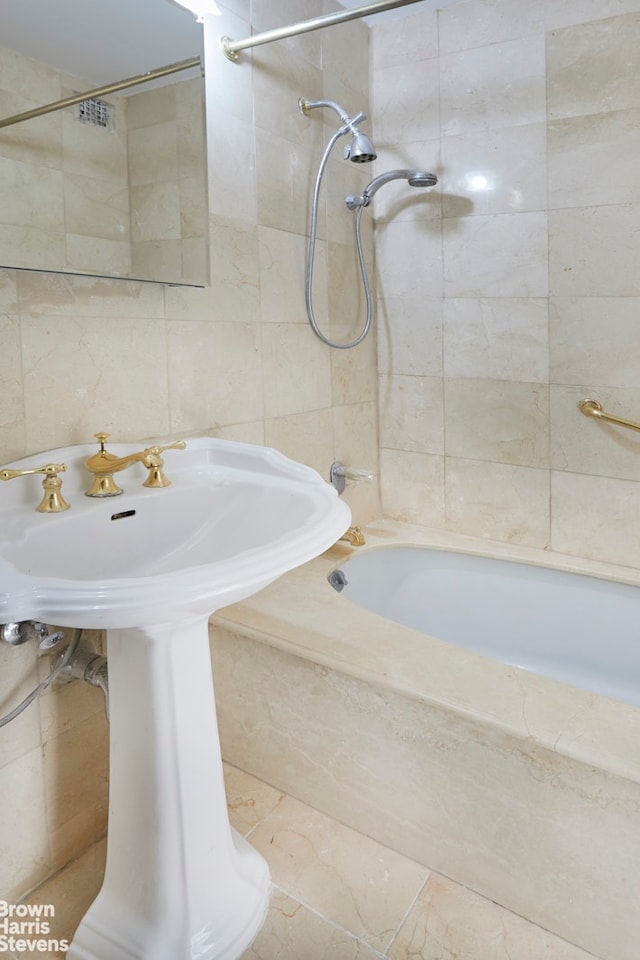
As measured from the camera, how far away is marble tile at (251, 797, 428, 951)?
1.29 meters

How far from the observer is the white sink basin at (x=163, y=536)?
823mm

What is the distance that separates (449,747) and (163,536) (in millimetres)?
697

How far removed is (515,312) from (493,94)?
2.17 feet

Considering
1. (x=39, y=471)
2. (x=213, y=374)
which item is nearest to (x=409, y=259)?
(x=213, y=374)

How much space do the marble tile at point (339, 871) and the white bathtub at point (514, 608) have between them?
0.65 metres

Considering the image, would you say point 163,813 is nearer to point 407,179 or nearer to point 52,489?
point 52,489

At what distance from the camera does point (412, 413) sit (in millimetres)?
2338

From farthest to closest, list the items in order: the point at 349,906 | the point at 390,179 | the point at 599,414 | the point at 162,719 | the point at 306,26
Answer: the point at 390,179 → the point at 599,414 → the point at 306,26 → the point at 349,906 → the point at 162,719

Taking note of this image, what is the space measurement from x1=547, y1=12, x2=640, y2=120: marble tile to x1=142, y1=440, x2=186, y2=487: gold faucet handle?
4.97ft

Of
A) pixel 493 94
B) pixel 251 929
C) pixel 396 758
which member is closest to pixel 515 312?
pixel 493 94

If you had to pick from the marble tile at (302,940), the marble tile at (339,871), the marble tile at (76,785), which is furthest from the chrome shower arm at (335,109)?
the marble tile at (302,940)

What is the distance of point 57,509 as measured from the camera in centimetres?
121

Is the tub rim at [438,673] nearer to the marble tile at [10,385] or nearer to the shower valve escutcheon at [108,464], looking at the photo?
the shower valve escutcheon at [108,464]

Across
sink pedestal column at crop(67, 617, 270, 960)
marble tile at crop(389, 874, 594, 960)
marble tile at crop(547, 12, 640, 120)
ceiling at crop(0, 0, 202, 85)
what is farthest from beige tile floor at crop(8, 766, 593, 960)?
marble tile at crop(547, 12, 640, 120)
